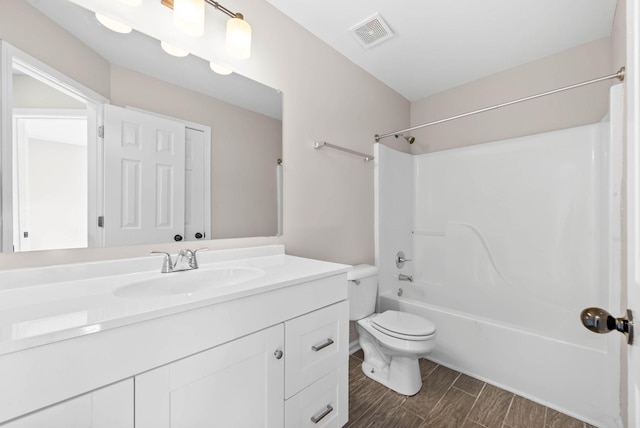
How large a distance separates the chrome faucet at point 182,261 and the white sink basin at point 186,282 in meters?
0.03

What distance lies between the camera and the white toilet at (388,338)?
160 centimetres

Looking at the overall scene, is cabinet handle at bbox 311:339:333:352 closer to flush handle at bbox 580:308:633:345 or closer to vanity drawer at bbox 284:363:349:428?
vanity drawer at bbox 284:363:349:428

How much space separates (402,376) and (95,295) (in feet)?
5.41

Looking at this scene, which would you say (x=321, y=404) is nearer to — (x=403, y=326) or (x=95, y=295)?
(x=403, y=326)

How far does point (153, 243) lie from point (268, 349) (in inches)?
26.4

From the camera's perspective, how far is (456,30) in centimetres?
180

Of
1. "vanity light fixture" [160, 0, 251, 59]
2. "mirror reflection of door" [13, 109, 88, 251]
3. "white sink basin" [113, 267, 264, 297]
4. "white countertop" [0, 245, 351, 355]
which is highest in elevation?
"vanity light fixture" [160, 0, 251, 59]

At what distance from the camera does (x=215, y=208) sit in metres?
1.35

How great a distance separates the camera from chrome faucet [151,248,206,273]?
1128 millimetres

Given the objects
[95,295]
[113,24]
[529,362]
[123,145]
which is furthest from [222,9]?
[529,362]

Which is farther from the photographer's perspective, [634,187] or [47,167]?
[47,167]

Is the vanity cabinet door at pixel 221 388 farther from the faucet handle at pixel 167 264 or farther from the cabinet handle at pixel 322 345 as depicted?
the faucet handle at pixel 167 264

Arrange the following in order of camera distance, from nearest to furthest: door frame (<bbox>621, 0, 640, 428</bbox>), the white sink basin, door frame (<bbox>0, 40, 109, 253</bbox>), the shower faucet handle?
1. door frame (<bbox>621, 0, 640, 428</bbox>)
2. door frame (<bbox>0, 40, 109, 253</bbox>)
3. the white sink basin
4. the shower faucet handle

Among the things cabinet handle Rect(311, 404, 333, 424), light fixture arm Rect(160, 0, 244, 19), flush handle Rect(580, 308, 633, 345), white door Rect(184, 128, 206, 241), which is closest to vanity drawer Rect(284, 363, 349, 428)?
cabinet handle Rect(311, 404, 333, 424)
